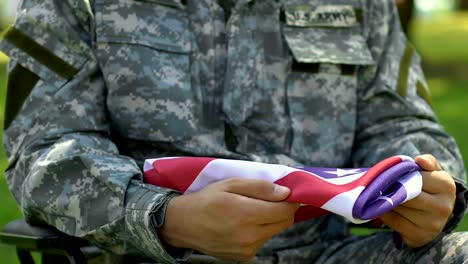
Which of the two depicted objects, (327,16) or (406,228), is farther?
(327,16)

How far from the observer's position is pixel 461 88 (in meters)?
13.3

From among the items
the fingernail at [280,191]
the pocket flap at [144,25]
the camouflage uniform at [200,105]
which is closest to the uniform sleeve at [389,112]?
the camouflage uniform at [200,105]

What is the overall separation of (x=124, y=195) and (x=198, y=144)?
33 cm

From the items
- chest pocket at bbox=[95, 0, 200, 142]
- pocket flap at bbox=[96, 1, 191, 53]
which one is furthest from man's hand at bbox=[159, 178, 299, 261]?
pocket flap at bbox=[96, 1, 191, 53]

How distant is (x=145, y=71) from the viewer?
10.2 feet

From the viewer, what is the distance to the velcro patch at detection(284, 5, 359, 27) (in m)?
3.36

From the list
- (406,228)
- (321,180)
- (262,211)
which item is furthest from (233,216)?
(406,228)

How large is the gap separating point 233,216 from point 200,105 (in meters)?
0.56

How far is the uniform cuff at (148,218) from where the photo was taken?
2775 millimetres

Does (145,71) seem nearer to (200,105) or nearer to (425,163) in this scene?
(200,105)

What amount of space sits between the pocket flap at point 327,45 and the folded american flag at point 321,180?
55 cm

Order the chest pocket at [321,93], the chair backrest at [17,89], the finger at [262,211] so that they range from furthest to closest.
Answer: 1. the chest pocket at [321,93]
2. the chair backrest at [17,89]
3. the finger at [262,211]

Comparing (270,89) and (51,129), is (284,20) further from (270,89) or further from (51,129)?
(51,129)

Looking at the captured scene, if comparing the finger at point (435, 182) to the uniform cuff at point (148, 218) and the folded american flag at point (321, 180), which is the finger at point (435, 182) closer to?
the folded american flag at point (321, 180)
